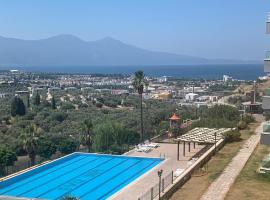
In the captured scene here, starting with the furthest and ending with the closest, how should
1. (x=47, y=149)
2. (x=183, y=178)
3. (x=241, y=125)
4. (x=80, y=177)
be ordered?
1. (x=47, y=149)
2. (x=241, y=125)
3. (x=80, y=177)
4. (x=183, y=178)

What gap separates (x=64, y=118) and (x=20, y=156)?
23.4 metres

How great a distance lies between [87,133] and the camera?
3491cm

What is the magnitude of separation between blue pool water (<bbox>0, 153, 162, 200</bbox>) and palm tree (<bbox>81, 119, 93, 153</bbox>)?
362 cm

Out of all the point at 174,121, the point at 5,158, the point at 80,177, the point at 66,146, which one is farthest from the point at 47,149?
the point at 174,121

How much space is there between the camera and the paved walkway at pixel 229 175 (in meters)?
16.8

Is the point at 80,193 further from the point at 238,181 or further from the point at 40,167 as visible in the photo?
the point at 238,181

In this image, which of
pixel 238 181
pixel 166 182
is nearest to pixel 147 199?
pixel 166 182

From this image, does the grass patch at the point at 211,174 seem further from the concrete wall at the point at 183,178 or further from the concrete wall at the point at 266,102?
the concrete wall at the point at 266,102

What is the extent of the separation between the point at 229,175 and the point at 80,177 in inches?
389

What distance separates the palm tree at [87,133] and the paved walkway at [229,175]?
12.9m

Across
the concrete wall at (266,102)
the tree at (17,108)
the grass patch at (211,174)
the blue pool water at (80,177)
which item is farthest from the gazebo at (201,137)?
the tree at (17,108)

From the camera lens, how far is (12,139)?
40.1 meters

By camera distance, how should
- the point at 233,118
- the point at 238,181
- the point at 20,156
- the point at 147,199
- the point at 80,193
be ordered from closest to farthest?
the point at 147,199 < the point at 238,181 < the point at 80,193 < the point at 20,156 < the point at 233,118

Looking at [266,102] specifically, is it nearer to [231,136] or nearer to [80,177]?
[231,136]
